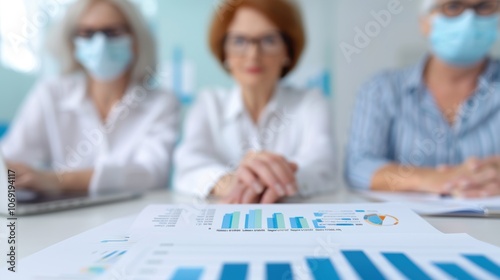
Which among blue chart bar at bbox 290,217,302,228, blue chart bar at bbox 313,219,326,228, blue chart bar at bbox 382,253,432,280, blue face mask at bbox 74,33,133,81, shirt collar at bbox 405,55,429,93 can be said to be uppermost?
blue face mask at bbox 74,33,133,81

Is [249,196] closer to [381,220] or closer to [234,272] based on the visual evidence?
[381,220]

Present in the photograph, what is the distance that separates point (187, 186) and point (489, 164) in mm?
577

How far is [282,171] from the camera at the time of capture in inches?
26.5

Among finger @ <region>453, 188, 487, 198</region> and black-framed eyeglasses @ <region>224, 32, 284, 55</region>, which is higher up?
black-framed eyeglasses @ <region>224, 32, 284, 55</region>

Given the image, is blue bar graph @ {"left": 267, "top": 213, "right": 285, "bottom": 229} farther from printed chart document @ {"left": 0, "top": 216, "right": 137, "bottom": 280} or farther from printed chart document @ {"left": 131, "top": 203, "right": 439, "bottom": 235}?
printed chart document @ {"left": 0, "top": 216, "right": 137, "bottom": 280}

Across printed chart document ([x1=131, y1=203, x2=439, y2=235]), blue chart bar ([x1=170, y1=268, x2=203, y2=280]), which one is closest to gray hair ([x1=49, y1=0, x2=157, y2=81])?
printed chart document ([x1=131, y1=203, x2=439, y2=235])

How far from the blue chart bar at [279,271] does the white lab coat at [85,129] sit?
76 centimetres

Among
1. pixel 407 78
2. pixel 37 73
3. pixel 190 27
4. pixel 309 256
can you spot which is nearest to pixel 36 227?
pixel 309 256

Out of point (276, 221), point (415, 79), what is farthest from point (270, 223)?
point (415, 79)

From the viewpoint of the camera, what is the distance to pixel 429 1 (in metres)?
1.04

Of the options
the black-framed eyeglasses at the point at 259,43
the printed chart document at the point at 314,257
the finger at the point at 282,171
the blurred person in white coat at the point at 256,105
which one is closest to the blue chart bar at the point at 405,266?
the printed chart document at the point at 314,257

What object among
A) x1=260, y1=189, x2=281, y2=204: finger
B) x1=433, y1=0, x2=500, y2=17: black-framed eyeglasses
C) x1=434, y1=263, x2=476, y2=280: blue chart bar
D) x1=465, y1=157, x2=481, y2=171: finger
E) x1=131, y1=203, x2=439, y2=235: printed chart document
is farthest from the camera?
x1=433, y1=0, x2=500, y2=17: black-framed eyeglasses

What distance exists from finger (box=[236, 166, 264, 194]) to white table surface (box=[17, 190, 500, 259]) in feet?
0.30

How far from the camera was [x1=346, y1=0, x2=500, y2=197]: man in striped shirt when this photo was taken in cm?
99
